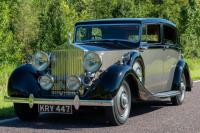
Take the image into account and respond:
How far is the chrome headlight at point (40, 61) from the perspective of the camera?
8772 mm

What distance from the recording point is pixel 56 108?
8.30 meters

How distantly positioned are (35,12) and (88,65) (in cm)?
2166

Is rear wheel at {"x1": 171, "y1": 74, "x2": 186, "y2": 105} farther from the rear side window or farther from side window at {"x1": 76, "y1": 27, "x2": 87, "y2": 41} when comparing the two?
side window at {"x1": 76, "y1": 27, "x2": 87, "y2": 41}

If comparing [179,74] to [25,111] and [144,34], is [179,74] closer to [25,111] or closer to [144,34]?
[144,34]

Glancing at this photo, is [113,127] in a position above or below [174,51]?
below

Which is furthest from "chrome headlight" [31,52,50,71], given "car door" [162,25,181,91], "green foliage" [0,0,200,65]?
"green foliage" [0,0,200,65]

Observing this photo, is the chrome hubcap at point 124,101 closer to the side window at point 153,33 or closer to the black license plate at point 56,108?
the black license plate at point 56,108

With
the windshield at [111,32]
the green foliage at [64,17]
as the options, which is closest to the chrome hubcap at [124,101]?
the windshield at [111,32]

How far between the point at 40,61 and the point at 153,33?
277 cm

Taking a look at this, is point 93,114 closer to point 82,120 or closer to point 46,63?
point 82,120

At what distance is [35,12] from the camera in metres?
29.5

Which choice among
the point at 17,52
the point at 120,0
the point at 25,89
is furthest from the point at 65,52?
the point at 120,0

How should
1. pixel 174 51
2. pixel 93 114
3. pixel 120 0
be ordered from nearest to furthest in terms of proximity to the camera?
pixel 93 114 → pixel 174 51 → pixel 120 0

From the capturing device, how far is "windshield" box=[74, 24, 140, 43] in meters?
9.92
